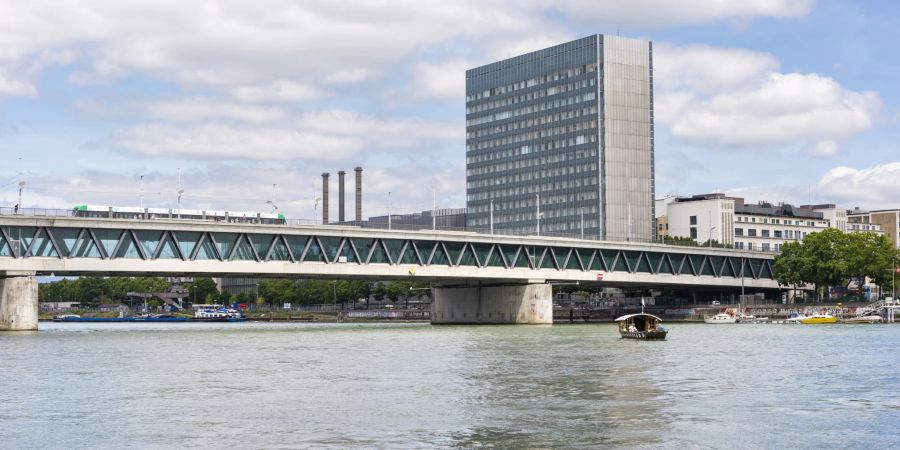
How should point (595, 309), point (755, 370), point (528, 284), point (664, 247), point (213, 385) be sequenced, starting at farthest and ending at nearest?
point (595, 309) < point (664, 247) < point (528, 284) < point (755, 370) < point (213, 385)

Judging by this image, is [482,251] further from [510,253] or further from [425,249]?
[425,249]

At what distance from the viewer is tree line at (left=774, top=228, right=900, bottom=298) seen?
172 m

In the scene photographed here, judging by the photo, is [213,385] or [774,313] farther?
[774,313]

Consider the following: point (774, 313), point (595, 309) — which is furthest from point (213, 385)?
point (595, 309)

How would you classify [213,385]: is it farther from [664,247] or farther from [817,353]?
[664,247]

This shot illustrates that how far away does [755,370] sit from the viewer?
209ft

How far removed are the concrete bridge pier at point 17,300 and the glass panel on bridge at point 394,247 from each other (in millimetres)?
41360

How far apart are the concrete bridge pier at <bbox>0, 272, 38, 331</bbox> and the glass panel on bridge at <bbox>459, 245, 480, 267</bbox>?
52.8 metres

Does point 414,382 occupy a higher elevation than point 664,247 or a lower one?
lower

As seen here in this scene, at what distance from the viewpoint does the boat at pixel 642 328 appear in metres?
102

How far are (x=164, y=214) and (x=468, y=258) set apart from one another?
40.0 metres

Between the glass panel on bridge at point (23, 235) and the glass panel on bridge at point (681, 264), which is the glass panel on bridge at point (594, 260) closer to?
the glass panel on bridge at point (681, 264)

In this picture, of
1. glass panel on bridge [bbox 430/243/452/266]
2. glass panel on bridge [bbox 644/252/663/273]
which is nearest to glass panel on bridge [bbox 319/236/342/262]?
glass panel on bridge [bbox 430/243/452/266]

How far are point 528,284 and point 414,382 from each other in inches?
3871
